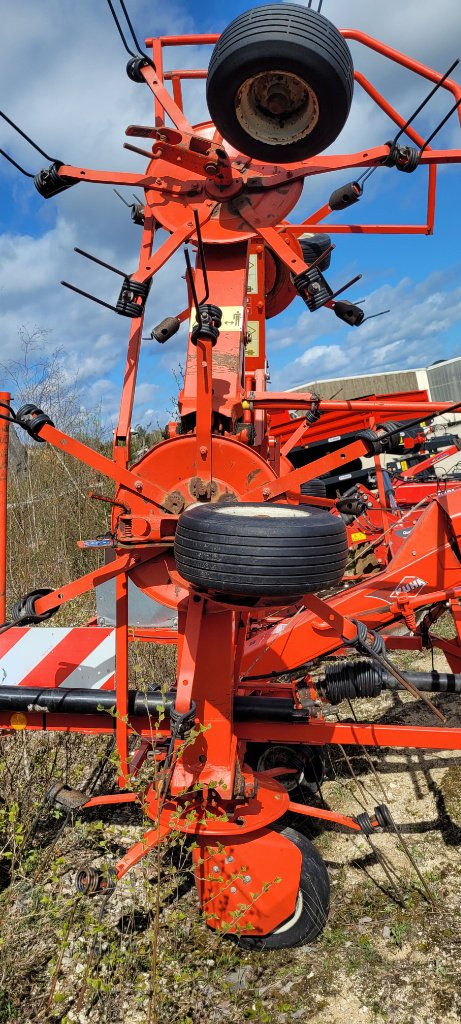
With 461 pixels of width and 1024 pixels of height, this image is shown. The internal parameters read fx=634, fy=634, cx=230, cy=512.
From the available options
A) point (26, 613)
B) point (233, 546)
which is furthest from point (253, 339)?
point (233, 546)

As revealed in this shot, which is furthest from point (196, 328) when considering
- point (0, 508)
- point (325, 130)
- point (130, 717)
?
point (130, 717)

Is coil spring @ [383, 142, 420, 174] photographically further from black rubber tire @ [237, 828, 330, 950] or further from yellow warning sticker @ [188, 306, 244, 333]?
black rubber tire @ [237, 828, 330, 950]

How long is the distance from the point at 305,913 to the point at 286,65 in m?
3.31

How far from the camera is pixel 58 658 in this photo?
3.40m

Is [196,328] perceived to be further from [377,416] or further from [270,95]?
[377,416]

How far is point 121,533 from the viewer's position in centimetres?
284

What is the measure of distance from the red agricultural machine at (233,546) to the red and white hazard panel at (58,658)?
11mm

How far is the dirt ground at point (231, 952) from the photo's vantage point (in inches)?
92.2

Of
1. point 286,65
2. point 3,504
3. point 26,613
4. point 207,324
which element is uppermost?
point 286,65

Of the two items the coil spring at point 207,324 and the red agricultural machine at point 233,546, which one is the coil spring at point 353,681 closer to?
the red agricultural machine at point 233,546

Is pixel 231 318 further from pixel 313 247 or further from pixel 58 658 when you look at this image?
pixel 313 247

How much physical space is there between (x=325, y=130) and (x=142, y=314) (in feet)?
3.90

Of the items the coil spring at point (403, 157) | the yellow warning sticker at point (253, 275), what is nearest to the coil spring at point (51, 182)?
the coil spring at point (403, 157)

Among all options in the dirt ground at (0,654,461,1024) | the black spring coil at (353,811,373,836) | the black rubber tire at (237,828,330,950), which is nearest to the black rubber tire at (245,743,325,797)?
the dirt ground at (0,654,461,1024)
